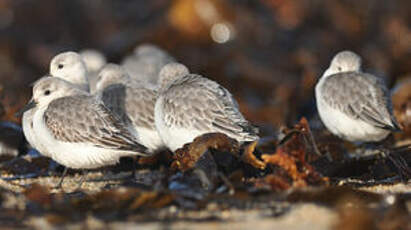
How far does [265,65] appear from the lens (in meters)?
13.0

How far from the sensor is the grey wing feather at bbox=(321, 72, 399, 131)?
24.4ft

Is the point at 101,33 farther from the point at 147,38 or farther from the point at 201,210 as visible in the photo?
the point at 201,210

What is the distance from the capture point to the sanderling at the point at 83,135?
6.14 metres

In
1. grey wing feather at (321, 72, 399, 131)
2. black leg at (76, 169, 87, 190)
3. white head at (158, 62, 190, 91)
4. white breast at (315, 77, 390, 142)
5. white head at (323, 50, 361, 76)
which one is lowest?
black leg at (76, 169, 87, 190)

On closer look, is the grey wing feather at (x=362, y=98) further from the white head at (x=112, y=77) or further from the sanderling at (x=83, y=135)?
the sanderling at (x=83, y=135)

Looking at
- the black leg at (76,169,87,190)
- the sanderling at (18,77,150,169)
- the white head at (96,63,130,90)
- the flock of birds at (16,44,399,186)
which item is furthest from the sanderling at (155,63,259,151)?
the white head at (96,63,130,90)

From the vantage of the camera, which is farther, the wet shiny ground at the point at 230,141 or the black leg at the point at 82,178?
the black leg at the point at 82,178

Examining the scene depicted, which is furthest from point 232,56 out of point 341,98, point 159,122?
point 159,122

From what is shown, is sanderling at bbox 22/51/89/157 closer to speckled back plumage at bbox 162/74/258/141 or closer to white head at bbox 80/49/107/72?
speckled back plumage at bbox 162/74/258/141

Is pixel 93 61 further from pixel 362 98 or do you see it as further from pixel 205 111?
pixel 205 111

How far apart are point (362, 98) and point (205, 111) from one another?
2025 millimetres

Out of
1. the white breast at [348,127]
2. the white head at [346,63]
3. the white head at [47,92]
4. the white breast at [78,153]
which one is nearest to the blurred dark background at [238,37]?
the white head at [346,63]

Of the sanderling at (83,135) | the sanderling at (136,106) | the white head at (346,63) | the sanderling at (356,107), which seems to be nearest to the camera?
the sanderling at (83,135)

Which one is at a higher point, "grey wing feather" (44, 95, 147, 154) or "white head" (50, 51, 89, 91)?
"white head" (50, 51, 89, 91)
